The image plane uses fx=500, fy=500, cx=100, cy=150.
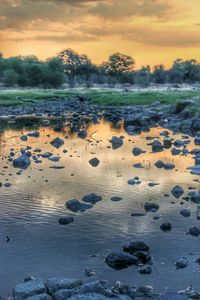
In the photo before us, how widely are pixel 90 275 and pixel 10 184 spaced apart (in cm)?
1041

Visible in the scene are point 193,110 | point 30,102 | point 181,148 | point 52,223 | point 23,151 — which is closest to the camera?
point 52,223

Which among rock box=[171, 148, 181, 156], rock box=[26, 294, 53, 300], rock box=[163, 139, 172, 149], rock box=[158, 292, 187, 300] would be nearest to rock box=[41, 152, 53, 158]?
rock box=[171, 148, 181, 156]

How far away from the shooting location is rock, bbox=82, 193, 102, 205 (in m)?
19.5

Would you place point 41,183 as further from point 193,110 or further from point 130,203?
point 193,110

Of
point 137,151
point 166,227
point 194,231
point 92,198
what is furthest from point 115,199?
point 137,151

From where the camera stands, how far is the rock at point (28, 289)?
36.9 ft

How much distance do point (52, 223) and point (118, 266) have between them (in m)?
4.21

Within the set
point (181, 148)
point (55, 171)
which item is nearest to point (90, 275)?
point (55, 171)

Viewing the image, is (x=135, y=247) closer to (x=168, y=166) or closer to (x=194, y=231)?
(x=194, y=231)

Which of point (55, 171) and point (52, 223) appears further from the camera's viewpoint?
point (55, 171)

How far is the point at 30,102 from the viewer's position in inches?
3516

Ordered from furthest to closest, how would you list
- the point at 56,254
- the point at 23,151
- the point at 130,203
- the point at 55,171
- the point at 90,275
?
1. the point at 23,151
2. the point at 55,171
3. the point at 130,203
4. the point at 56,254
5. the point at 90,275

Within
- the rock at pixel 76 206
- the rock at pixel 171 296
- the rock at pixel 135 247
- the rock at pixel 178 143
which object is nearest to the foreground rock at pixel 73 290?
the rock at pixel 171 296

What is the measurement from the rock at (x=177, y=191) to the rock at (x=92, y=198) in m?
3.18
